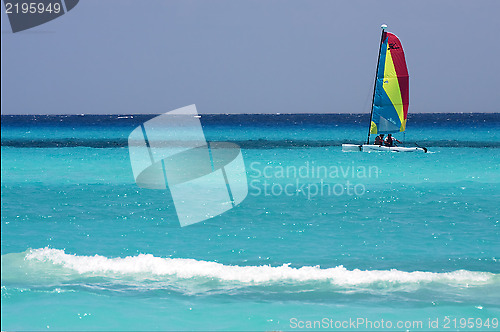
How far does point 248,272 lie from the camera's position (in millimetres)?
9781

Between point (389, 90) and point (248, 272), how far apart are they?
963 inches

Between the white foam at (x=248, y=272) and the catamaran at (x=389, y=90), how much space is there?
2306cm

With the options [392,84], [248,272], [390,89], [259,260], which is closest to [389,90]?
[390,89]

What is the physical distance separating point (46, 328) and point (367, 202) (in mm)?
12510

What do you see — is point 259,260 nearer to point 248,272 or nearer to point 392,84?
point 248,272

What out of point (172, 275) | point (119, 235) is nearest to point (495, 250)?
point (172, 275)

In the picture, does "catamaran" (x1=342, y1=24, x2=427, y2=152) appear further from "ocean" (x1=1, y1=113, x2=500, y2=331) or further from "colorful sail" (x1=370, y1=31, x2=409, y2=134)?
"ocean" (x1=1, y1=113, x2=500, y2=331)

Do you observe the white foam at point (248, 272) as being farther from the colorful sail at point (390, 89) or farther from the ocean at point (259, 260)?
the colorful sail at point (390, 89)

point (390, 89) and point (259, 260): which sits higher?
point (390, 89)

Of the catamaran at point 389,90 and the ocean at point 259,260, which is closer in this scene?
the ocean at point 259,260

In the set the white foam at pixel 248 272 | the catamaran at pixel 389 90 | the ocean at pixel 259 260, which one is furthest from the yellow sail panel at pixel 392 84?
the white foam at pixel 248 272

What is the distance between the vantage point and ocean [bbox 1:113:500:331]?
25.1ft

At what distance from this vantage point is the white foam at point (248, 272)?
30.6 ft

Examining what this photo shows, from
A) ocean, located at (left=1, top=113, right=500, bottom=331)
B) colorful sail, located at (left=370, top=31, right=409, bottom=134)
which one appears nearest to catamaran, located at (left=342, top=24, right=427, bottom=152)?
colorful sail, located at (left=370, top=31, right=409, bottom=134)
